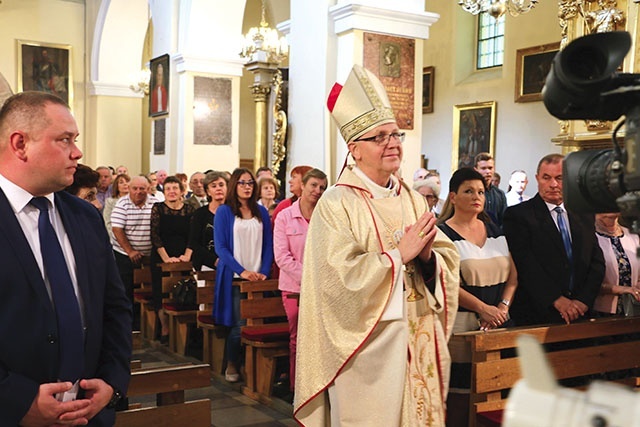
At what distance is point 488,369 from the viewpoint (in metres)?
3.50

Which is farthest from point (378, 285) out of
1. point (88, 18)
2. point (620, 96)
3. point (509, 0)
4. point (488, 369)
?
point (88, 18)

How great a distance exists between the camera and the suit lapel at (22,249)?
215 centimetres

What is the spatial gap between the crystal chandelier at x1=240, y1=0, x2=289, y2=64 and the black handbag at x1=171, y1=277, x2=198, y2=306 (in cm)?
555

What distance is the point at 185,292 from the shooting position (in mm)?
6797

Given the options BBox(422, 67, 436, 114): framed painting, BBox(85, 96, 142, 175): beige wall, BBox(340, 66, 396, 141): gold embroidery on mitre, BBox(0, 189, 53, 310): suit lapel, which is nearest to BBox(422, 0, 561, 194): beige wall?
BBox(422, 67, 436, 114): framed painting

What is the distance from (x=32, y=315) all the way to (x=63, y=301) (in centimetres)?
11

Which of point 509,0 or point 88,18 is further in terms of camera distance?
point 88,18

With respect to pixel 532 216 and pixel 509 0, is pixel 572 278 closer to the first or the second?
pixel 532 216

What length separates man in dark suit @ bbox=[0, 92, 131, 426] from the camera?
213 centimetres

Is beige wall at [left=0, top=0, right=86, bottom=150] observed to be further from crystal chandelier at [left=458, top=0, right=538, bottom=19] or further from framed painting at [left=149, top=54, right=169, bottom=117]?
crystal chandelier at [left=458, top=0, right=538, bottom=19]

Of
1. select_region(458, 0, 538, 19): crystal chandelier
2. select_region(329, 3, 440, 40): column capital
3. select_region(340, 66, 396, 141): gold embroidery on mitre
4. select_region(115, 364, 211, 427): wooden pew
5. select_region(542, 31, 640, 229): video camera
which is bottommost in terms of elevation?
select_region(115, 364, 211, 427): wooden pew

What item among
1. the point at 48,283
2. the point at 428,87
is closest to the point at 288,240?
the point at 48,283

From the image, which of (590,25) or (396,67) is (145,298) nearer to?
(396,67)

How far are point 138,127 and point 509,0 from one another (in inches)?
440
